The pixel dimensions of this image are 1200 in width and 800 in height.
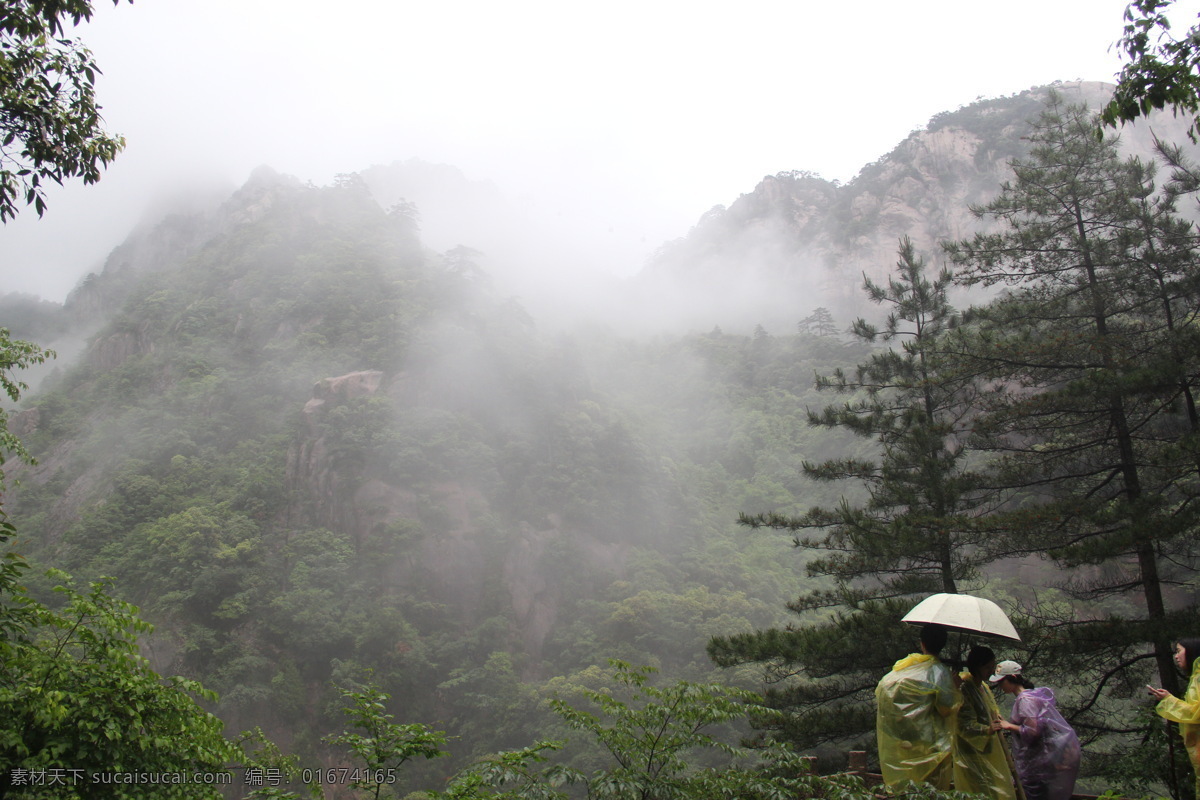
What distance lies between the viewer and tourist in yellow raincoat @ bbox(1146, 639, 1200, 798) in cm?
382

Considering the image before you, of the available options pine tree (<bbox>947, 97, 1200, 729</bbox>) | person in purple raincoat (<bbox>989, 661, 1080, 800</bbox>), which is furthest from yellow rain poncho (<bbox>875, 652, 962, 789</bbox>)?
pine tree (<bbox>947, 97, 1200, 729</bbox>)

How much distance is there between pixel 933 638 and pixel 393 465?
2544 centimetres

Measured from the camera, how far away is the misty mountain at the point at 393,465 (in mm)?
21141

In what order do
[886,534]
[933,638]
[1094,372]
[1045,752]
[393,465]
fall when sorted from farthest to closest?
[393,465]
[886,534]
[1094,372]
[1045,752]
[933,638]

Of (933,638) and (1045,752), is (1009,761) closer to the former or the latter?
(1045,752)

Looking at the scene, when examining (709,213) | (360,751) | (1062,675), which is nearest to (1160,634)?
(1062,675)

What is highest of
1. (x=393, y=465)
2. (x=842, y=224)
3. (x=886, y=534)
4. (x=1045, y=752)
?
(x=842, y=224)

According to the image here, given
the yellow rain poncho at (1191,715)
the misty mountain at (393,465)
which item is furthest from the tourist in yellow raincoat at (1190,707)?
the misty mountain at (393,465)

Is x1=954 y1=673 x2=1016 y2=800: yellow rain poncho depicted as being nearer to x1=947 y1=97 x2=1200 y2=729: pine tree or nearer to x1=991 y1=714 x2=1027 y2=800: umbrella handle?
x1=991 y1=714 x2=1027 y2=800: umbrella handle

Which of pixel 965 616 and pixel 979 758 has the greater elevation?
pixel 965 616

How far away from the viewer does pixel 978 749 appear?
3.63 meters

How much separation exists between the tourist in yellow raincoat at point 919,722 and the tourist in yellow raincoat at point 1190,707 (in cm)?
157

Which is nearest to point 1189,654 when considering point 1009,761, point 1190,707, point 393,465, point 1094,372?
point 1190,707

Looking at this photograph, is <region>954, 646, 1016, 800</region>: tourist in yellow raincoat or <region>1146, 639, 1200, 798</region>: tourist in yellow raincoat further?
<region>1146, 639, 1200, 798</region>: tourist in yellow raincoat
